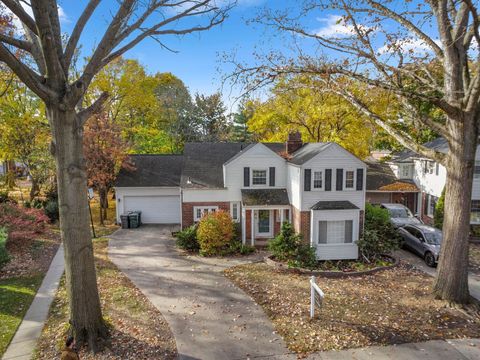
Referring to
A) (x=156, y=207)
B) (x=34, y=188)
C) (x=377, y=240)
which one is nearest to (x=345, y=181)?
(x=377, y=240)

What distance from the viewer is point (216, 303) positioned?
33.6 ft

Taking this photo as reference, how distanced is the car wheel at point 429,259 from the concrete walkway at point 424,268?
0.19 meters

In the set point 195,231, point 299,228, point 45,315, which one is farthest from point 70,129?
point 299,228

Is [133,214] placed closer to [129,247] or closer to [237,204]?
[129,247]

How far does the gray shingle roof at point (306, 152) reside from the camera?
16087 millimetres

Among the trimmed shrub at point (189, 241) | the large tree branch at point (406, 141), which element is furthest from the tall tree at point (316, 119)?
the large tree branch at point (406, 141)

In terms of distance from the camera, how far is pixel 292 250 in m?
14.6

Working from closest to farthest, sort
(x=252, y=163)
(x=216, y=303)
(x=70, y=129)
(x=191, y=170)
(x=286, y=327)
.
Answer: (x=70, y=129) → (x=286, y=327) → (x=216, y=303) → (x=252, y=163) → (x=191, y=170)

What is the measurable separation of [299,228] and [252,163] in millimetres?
4977

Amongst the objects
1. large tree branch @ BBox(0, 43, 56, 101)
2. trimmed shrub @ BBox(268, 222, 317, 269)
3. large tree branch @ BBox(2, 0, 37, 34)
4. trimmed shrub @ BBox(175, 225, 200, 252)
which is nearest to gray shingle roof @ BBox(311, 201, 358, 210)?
trimmed shrub @ BBox(268, 222, 317, 269)

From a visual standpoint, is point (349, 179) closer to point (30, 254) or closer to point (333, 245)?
point (333, 245)

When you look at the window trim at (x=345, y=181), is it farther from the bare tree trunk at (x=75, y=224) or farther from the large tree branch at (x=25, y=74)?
the large tree branch at (x=25, y=74)

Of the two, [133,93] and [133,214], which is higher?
[133,93]

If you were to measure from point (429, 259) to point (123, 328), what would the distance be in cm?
1389
